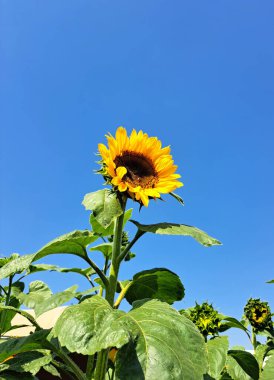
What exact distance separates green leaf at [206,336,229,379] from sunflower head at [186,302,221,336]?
37 centimetres

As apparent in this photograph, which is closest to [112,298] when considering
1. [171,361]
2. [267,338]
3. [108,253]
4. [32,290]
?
[171,361]

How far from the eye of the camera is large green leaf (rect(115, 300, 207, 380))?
118 cm

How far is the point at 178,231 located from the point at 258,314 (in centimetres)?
180

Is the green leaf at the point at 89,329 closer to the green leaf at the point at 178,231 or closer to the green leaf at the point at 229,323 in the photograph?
the green leaf at the point at 178,231

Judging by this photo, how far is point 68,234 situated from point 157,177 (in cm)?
64

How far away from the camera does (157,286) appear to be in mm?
1994

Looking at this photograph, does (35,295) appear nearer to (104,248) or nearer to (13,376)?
(104,248)

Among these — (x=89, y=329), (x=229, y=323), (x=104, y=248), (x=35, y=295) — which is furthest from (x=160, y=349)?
(x=35, y=295)

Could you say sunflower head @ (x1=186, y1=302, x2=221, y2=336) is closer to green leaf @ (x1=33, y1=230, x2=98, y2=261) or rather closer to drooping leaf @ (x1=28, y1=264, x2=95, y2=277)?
drooping leaf @ (x1=28, y1=264, x2=95, y2=277)

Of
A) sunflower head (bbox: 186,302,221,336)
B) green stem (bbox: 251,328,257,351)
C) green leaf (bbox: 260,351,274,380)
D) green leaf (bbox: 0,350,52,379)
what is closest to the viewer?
green leaf (bbox: 0,350,52,379)

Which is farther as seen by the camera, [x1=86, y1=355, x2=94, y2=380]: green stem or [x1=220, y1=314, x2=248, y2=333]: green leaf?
[x1=220, y1=314, x2=248, y2=333]: green leaf

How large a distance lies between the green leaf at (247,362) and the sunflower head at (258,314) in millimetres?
776

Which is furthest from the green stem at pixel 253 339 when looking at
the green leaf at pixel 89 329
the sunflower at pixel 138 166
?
the green leaf at pixel 89 329

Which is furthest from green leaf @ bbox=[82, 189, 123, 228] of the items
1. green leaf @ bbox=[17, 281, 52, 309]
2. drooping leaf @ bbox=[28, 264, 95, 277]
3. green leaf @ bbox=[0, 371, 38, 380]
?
green leaf @ bbox=[17, 281, 52, 309]
